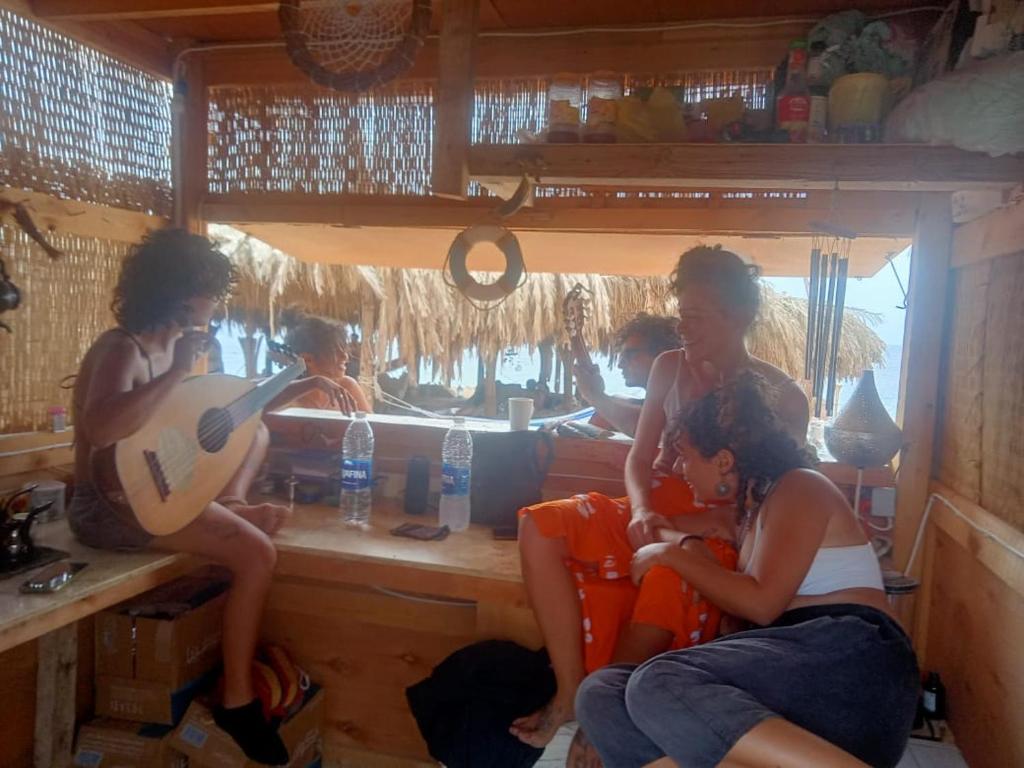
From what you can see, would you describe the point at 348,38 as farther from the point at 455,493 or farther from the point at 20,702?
the point at 20,702

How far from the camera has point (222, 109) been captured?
292cm

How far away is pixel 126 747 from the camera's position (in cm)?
228

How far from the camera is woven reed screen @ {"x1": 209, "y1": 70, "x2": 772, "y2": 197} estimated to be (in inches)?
105

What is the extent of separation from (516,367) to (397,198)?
17.5ft

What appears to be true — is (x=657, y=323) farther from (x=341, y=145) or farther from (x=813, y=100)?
(x=341, y=145)

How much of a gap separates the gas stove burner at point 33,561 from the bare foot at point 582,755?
57.3 inches

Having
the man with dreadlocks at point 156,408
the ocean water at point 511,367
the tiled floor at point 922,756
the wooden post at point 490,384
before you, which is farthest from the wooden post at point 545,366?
the tiled floor at point 922,756

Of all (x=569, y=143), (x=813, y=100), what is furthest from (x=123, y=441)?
(x=813, y=100)

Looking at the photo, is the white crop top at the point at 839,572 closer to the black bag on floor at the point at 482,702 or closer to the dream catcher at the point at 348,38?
the black bag on floor at the point at 482,702

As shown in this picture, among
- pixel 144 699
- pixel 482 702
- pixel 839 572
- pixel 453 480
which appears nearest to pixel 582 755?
pixel 482 702

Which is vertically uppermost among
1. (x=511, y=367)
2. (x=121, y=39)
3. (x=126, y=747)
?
(x=121, y=39)

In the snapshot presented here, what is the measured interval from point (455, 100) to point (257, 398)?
3.79 feet

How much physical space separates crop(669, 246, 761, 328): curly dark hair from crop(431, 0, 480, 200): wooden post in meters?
0.71

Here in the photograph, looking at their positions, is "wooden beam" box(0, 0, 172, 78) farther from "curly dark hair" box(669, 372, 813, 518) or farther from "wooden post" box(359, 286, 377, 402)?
"wooden post" box(359, 286, 377, 402)
